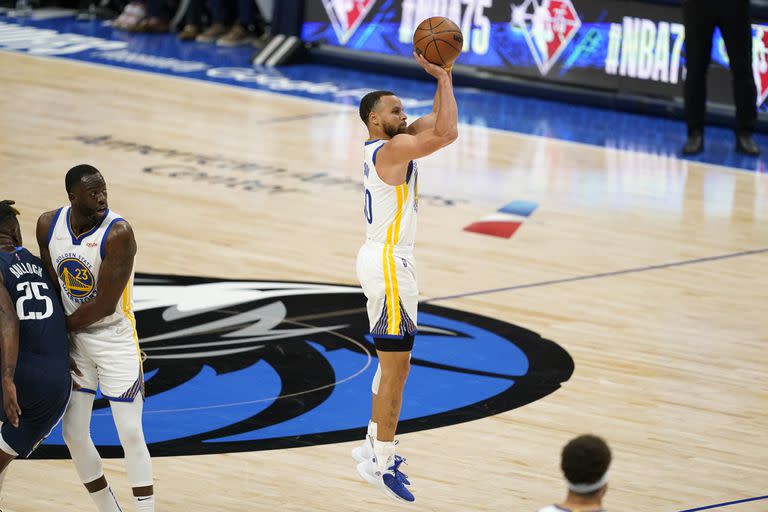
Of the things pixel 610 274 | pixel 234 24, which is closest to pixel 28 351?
pixel 610 274

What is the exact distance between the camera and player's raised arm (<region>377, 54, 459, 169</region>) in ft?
17.6

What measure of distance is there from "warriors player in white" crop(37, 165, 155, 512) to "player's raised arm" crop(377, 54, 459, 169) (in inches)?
46.9

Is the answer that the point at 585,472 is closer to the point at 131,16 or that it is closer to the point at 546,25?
the point at 546,25

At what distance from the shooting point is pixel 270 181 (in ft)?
38.2

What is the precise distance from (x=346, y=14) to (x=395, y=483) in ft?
39.8

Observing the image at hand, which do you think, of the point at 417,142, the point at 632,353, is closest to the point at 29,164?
the point at 632,353

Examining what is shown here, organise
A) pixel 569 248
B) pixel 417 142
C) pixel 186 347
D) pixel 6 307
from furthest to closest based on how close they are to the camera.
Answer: pixel 569 248
pixel 186 347
pixel 417 142
pixel 6 307

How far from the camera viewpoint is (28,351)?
4797 millimetres

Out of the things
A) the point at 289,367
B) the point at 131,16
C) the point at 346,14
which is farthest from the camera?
the point at 131,16

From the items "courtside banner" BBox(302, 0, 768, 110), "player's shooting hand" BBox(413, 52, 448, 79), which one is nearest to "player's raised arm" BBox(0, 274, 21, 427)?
"player's shooting hand" BBox(413, 52, 448, 79)

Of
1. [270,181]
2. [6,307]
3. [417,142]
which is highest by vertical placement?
[417,142]

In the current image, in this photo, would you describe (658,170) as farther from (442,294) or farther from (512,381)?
(512,381)

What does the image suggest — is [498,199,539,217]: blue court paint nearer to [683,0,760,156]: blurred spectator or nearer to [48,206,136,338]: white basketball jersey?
[683,0,760,156]: blurred spectator

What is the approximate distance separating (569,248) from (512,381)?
10.0 feet
